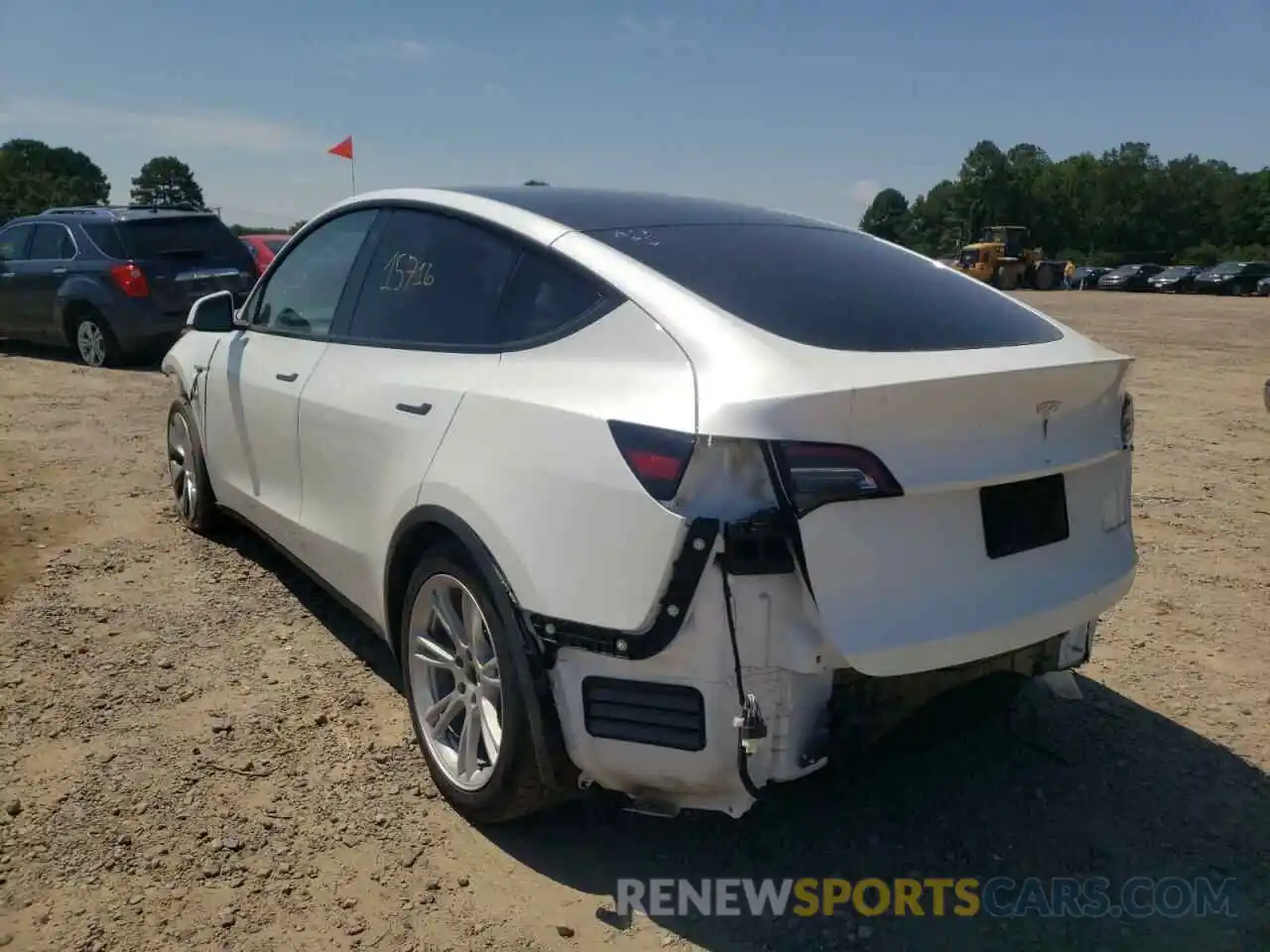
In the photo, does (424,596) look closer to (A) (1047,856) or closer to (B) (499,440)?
(B) (499,440)

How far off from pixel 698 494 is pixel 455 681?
43.9 inches

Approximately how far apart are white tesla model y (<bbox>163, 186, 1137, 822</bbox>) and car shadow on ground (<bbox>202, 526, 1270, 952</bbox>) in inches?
11.0

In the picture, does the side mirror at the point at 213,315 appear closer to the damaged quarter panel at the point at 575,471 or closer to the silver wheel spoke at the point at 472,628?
the damaged quarter panel at the point at 575,471

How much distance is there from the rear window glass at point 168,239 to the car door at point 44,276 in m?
0.47

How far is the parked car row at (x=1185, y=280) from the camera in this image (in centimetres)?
4191

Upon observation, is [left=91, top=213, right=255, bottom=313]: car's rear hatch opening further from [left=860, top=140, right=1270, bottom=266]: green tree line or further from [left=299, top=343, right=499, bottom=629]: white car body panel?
[left=860, top=140, right=1270, bottom=266]: green tree line

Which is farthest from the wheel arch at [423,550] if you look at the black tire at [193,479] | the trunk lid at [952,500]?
the black tire at [193,479]

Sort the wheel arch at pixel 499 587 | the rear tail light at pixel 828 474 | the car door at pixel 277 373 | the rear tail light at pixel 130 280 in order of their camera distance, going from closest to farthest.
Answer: the rear tail light at pixel 828 474
the wheel arch at pixel 499 587
the car door at pixel 277 373
the rear tail light at pixel 130 280

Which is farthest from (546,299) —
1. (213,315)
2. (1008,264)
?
(1008,264)

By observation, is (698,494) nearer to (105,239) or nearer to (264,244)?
(105,239)

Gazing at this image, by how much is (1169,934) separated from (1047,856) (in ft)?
1.12

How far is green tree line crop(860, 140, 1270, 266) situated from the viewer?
8438 centimetres

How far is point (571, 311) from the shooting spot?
272cm

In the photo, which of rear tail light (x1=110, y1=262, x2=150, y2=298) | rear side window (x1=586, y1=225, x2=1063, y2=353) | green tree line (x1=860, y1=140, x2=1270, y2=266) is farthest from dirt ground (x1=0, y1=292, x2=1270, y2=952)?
green tree line (x1=860, y1=140, x2=1270, y2=266)
